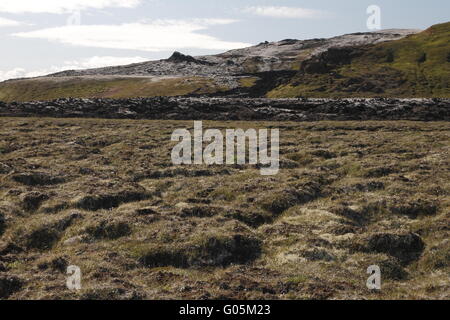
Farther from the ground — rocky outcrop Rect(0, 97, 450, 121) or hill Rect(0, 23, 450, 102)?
A: hill Rect(0, 23, 450, 102)

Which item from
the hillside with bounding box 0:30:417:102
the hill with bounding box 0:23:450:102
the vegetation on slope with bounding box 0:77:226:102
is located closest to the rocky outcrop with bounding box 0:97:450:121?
the hill with bounding box 0:23:450:102

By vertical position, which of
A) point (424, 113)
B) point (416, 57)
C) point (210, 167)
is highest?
point (416, 57)

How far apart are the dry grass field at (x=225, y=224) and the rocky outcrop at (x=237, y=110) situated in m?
25.6

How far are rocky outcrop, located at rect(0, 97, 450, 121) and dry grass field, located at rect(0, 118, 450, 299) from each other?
25.6 m

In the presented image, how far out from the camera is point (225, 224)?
1017 inches

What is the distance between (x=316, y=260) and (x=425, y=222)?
8.50 metres

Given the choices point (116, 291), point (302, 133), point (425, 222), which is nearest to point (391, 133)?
point (302, 133)

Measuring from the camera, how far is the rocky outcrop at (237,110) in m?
71.8

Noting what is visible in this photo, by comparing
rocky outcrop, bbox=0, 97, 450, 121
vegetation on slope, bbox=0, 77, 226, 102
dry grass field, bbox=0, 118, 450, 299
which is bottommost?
dry grass field, bbox=0, 118, 450, 299

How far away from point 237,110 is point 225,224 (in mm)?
54353

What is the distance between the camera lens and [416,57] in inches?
5709

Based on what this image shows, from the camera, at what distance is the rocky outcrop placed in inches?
2827

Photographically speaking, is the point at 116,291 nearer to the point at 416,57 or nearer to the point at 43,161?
the point at 43,161

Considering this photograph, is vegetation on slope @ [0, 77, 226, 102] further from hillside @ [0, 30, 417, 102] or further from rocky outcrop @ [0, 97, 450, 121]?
rocky outcrop @ [0, 97, 450, 121]
